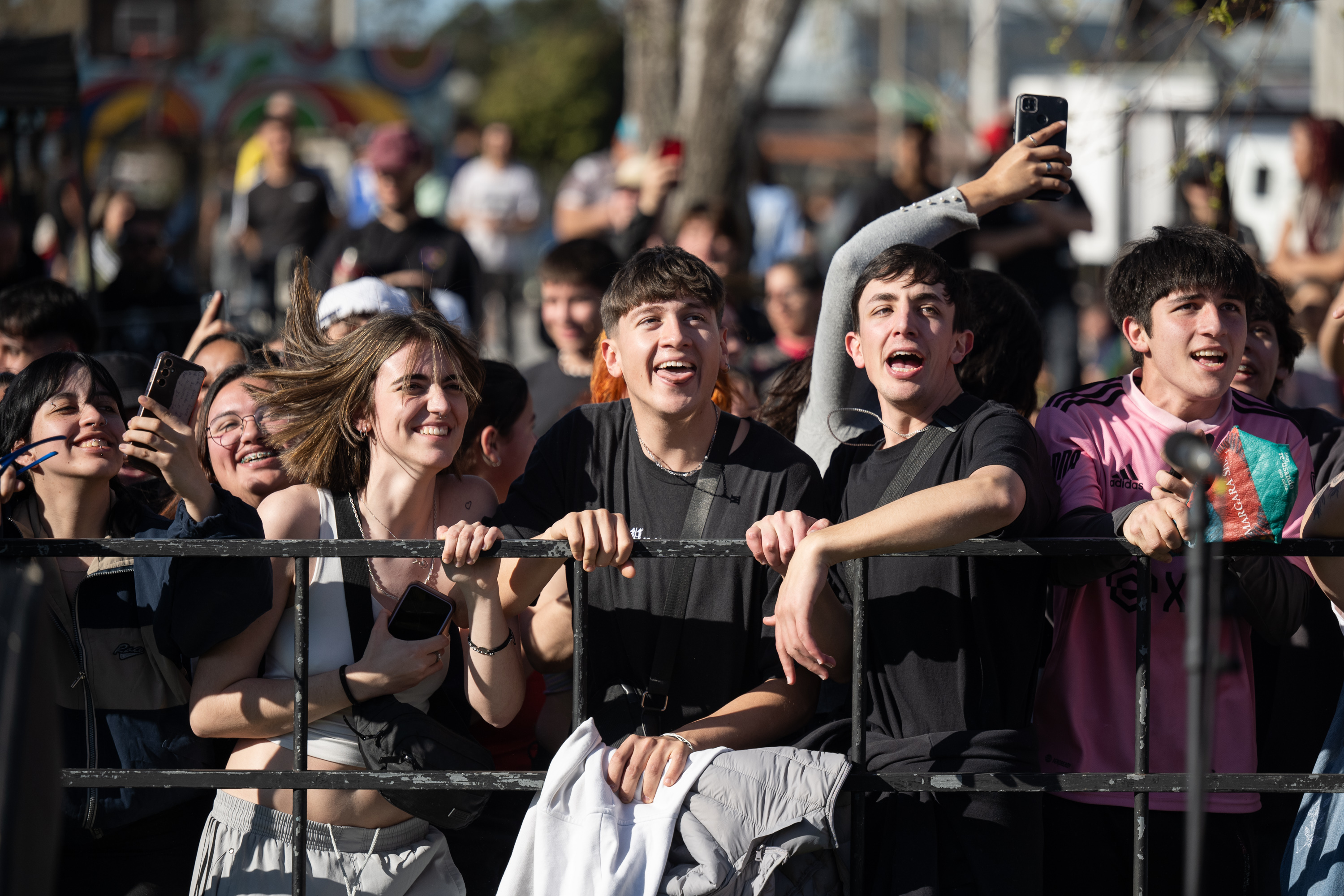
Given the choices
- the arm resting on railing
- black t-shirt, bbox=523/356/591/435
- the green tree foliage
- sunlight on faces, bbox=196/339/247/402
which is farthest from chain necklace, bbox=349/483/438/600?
the green tree foliage

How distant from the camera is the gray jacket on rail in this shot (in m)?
2.69

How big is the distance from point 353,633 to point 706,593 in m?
0.85

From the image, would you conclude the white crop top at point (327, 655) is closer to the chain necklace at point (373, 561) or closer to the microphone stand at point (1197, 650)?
the chain necklace at point (373, 561)

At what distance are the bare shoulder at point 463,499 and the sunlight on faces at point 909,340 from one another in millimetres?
1066

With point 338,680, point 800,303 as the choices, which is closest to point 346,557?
point 338,680

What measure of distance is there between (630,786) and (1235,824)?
4.83 feet

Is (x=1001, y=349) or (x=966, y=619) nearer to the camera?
(x=966, y=619)

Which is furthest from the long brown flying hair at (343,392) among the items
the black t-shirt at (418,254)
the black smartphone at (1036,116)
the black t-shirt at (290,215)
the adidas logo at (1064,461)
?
the black t-shirt at (290,215)

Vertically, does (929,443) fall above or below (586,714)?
above

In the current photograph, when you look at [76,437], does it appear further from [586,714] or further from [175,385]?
[586,714]

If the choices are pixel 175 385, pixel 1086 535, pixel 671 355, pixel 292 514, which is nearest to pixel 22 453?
Result: pixel 175 385

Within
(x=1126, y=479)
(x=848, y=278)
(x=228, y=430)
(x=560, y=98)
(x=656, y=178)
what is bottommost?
(x=1126, y=479)

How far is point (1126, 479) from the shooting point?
3176 mm

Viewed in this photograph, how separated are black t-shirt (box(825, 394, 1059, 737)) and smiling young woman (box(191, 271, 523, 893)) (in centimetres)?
87
